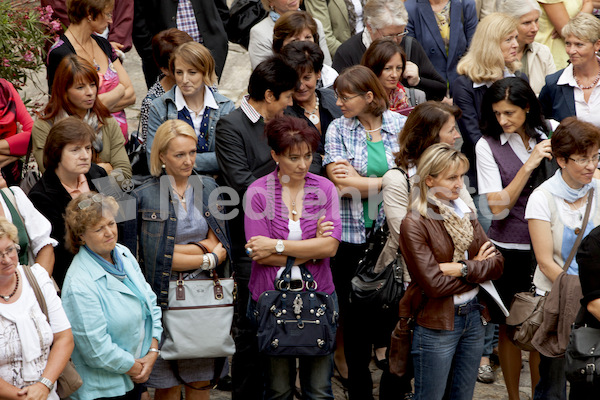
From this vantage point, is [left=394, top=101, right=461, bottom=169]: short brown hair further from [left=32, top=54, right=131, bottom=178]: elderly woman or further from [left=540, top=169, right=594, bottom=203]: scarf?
[left=32, top=54, right=131, bottom=178]: elderly woman

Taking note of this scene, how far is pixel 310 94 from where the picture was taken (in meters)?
5.77

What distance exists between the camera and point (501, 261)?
15.7 feet

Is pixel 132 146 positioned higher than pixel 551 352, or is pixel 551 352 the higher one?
pixel 132 146

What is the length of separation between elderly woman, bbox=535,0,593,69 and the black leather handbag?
165 inches

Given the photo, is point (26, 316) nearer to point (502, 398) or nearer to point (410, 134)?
point (410, 134)

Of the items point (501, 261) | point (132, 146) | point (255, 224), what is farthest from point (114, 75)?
point (501, 261)

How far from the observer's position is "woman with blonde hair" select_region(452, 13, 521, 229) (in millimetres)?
6297

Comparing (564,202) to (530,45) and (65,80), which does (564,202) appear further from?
(65,80)

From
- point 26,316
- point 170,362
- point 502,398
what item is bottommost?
point 502,398

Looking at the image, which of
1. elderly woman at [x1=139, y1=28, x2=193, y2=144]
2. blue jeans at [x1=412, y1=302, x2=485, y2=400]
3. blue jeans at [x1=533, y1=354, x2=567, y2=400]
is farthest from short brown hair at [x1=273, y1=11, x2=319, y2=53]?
blue jeans at [x1=533, y1=354, x2=567, y2=400]

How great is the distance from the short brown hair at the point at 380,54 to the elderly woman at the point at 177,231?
65.1 inches

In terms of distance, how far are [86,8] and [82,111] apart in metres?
1.06

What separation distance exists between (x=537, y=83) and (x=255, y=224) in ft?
10.8

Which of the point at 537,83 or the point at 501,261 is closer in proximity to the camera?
the point at 501,261
